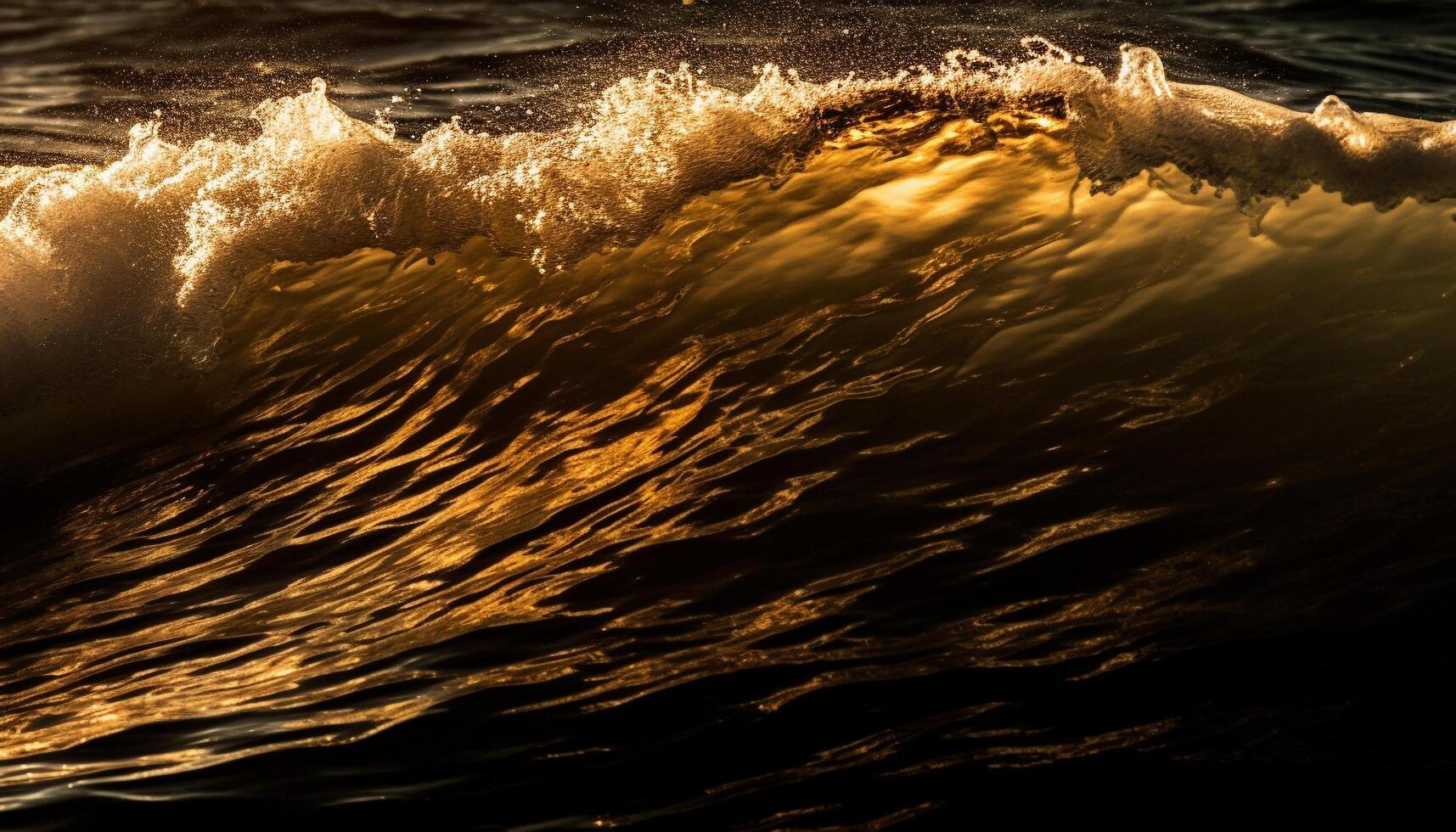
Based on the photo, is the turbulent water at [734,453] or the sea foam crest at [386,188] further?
the sea foam crest at [386,188]

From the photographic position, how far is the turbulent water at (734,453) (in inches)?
84.6

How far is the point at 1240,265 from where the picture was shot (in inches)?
133

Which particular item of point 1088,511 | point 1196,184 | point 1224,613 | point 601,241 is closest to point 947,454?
point 1088,511

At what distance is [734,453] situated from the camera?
3156 mm

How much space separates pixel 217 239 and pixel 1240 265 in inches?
111

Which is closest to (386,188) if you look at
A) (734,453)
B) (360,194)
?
(360,194)

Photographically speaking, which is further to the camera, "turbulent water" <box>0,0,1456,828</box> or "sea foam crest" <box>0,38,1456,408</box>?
"sea foam crest" <box>0,38,1456,408</box>

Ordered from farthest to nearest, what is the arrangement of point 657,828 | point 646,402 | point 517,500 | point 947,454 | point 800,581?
point 646,402
point 517,500
point 947,454
point 800,581
point 657,828

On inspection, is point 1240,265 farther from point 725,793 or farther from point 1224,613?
point 725,793

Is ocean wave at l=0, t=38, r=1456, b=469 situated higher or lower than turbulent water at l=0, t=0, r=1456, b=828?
higher

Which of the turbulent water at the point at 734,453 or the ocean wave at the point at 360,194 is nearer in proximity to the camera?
the turbulent water at the point at 734,453

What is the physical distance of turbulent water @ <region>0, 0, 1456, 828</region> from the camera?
2148mm

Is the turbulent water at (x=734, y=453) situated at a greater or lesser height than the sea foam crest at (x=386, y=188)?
lesser

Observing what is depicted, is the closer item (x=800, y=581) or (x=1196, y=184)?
(x=800, y=581)
